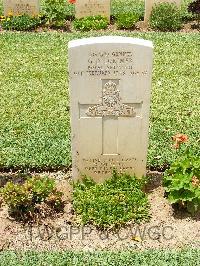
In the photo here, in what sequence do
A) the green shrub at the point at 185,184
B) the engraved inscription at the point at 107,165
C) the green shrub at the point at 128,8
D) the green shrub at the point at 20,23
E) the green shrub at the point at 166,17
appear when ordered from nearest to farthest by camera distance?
the green shrub at the point at 185,184, the engraved inscription at the point at 107,165, the green shrub at the point at 166,17, the green shrub at the point at 20,23, the green shrub at the point at 128,8

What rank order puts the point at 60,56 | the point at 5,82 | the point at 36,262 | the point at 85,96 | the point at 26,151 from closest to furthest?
the point at 36,262
the point at 85,96
the point at 26,151
the point at 5,82
the point at 60,56

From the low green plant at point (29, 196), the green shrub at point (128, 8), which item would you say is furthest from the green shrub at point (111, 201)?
the green shrub at point (128, 8)

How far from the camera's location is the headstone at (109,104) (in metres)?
5.09

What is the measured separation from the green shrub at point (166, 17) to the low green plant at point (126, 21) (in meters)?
0.47

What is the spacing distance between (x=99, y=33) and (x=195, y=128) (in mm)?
5011

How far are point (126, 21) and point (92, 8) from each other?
0.95m

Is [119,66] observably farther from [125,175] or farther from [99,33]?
[99,33]

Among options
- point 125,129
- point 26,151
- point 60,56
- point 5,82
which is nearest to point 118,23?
point 60,56

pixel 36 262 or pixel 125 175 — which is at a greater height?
pixel 125 175

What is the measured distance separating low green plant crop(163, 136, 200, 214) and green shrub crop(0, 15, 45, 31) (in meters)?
7.35

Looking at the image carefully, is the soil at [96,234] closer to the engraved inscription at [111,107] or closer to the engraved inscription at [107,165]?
the engraved inscription at [107,165]

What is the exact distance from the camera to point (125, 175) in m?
5.80

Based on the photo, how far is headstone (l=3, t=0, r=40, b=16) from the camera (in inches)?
478

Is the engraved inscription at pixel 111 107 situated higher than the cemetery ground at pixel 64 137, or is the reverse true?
the engraved inscription at pixel 111 107
